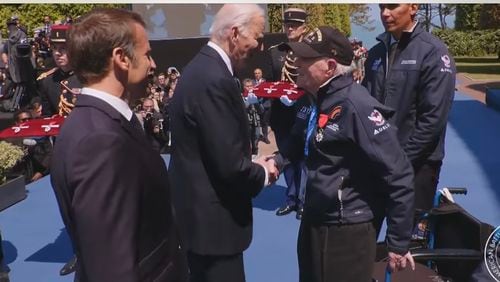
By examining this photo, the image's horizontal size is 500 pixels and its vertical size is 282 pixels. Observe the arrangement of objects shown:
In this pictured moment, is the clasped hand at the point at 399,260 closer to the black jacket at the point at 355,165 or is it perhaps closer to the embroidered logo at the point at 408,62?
the black jacket at the point at 355,165

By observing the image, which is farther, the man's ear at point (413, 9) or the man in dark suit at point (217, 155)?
the man's ear at point (413, 9)

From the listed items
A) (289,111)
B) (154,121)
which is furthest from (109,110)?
(154,121)

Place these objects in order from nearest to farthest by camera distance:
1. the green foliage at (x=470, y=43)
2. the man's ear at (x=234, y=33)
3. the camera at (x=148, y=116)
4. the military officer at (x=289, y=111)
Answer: the man's ear at (x=234, y=33), the military officer at (x=289, y=111), the camera at (x=148, y=116), the green foliage at (x=470, y=43)

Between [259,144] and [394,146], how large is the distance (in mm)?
8110

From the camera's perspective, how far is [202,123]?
2.53 metres

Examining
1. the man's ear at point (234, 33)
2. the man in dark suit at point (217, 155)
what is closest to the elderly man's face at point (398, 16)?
the man in dark suit at point (217, 155)

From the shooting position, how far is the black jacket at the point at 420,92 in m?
3.31

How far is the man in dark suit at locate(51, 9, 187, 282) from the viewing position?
5.38 feet

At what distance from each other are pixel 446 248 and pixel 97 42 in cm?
214

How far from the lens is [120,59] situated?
5.75 feet

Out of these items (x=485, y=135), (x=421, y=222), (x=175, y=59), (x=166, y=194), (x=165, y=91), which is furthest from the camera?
(x=175, y=59)

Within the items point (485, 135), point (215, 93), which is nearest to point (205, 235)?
point (215, 93)

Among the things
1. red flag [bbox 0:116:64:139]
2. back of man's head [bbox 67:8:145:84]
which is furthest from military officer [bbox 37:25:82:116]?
back of man's head [bbox 67:8:145:84]

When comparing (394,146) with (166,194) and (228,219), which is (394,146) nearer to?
(228,219)
